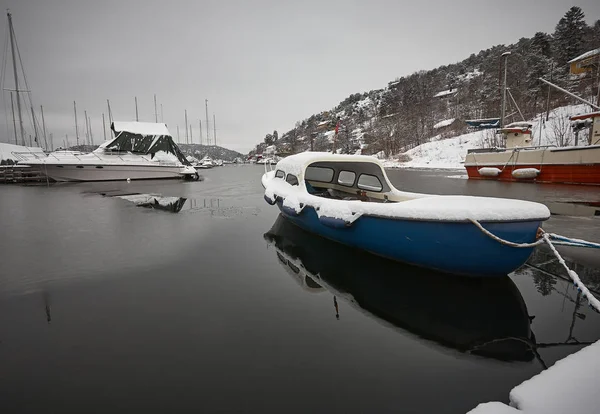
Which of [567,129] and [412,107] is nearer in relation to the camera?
[567,129]

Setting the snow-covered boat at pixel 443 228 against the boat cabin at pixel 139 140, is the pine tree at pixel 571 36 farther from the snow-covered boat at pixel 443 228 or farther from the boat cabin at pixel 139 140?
the snow-covered boat at pixel 443 228

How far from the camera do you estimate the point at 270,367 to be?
103 inches

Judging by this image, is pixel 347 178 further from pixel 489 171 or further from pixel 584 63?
pixel 584 63

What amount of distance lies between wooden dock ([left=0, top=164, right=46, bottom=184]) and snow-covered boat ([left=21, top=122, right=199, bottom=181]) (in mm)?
825

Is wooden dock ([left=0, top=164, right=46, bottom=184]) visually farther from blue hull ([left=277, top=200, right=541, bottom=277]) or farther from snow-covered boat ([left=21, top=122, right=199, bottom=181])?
blue hull ([left=277, top=200, right=541, bottom=277])

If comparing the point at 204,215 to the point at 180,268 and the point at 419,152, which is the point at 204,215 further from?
the point at 419,152

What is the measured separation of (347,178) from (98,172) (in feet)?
69.2

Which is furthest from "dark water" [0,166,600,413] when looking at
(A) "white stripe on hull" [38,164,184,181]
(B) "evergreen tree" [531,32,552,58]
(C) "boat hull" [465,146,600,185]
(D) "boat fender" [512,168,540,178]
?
(B) "evergreen tree" [531,32,552,58]

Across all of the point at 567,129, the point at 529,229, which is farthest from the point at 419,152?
the point at 529,229

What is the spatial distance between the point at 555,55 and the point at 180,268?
230ft

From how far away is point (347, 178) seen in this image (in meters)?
8.93

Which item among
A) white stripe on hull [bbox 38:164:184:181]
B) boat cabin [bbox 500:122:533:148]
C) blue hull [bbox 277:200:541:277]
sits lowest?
blue hull [bbox 277:200:541:277]

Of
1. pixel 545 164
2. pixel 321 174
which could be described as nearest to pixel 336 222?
pixel 321 174

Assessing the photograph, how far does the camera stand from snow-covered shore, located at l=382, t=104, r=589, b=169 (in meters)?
32.0
